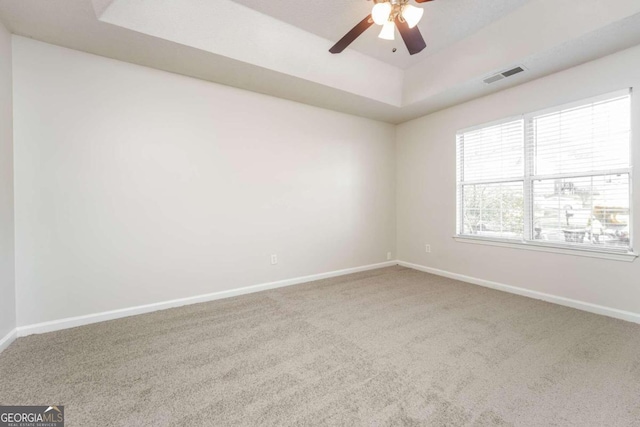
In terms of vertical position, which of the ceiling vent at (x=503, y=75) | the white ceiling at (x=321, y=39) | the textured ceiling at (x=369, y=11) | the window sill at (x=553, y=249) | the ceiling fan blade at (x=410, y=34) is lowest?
the window sill at (x=553, y=249)

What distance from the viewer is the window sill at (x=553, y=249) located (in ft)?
8.88

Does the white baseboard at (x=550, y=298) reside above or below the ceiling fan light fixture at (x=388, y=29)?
below

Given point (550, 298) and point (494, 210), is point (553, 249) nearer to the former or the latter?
point (550, 298)

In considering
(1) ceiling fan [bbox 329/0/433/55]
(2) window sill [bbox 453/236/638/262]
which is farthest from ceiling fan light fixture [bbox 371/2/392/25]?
(2) window sill [bbox 453/236/638/262]

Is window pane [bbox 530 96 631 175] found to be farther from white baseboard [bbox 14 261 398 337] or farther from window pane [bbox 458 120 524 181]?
white baseboard [bbox 14 261 398 337]

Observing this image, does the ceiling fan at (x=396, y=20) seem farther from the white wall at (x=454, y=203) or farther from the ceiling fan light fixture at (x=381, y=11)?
the white wall at (x=454, y=203)

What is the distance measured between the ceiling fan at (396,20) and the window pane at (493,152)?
1953 mm

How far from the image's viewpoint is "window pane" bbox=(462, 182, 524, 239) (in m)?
3.55

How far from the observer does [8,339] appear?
87.8 inches

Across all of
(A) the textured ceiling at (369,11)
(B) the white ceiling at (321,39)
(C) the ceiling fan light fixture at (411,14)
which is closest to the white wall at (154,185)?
(B) the white ceiling at (321,39)

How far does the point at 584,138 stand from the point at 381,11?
8.75 feet

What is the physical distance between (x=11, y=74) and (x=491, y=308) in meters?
5.06

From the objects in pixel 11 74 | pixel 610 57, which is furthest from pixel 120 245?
pixel 610 57

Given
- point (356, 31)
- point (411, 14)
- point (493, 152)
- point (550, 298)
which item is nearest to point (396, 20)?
point (411, 14)
